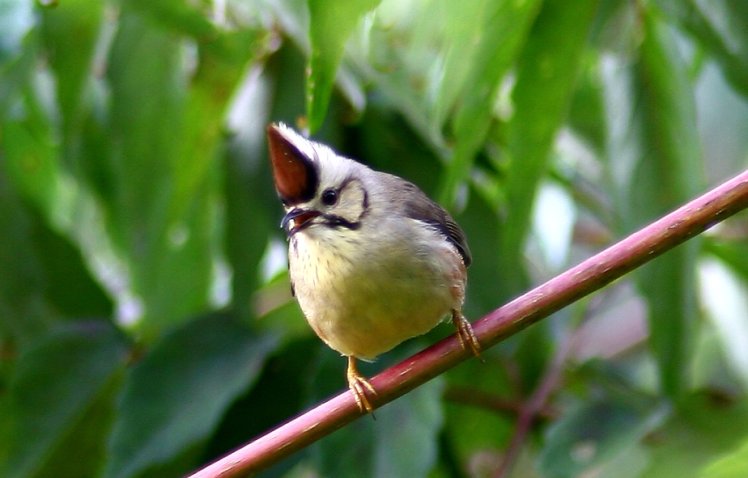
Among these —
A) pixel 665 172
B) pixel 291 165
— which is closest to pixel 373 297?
pixel 291 165

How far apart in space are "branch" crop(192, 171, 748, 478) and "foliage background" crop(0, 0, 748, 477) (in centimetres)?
47

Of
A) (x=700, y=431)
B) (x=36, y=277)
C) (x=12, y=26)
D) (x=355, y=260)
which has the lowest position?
(x=700, y=431)

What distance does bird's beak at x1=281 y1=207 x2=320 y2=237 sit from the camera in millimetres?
2131

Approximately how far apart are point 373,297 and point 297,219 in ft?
0.72

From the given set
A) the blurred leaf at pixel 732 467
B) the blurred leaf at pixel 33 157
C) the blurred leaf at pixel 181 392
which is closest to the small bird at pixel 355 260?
the blurred leaf at pixel 181 392

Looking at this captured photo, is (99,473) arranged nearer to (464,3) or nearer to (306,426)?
(306,426)

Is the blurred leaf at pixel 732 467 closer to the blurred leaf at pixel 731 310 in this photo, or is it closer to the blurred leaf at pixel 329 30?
the blurred leaf at pixel 329 30

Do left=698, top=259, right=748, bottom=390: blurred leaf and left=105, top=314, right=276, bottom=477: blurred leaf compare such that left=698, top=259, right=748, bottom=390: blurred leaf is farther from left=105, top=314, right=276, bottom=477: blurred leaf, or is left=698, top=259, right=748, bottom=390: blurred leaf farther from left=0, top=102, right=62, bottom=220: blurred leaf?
left=0, top=102, right=62, bottom=220: blurred leaf

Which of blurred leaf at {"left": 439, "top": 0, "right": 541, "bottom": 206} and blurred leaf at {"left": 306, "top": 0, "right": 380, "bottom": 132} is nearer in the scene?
blurred leaf at {"left": 306, "top": 0, "right": 380, "bottom": 132}

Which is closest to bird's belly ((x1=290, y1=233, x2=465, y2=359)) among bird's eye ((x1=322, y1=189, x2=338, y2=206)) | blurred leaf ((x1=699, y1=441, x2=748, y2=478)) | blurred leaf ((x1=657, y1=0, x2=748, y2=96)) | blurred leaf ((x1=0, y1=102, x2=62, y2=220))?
bird's eye ((x1=322, y1=189, x2=338, y2=206))

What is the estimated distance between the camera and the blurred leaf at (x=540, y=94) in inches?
81.6

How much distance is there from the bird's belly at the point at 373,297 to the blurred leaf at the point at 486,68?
153 mm

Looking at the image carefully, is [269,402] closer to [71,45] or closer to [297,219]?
[297,219]

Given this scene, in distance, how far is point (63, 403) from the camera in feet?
8.79
